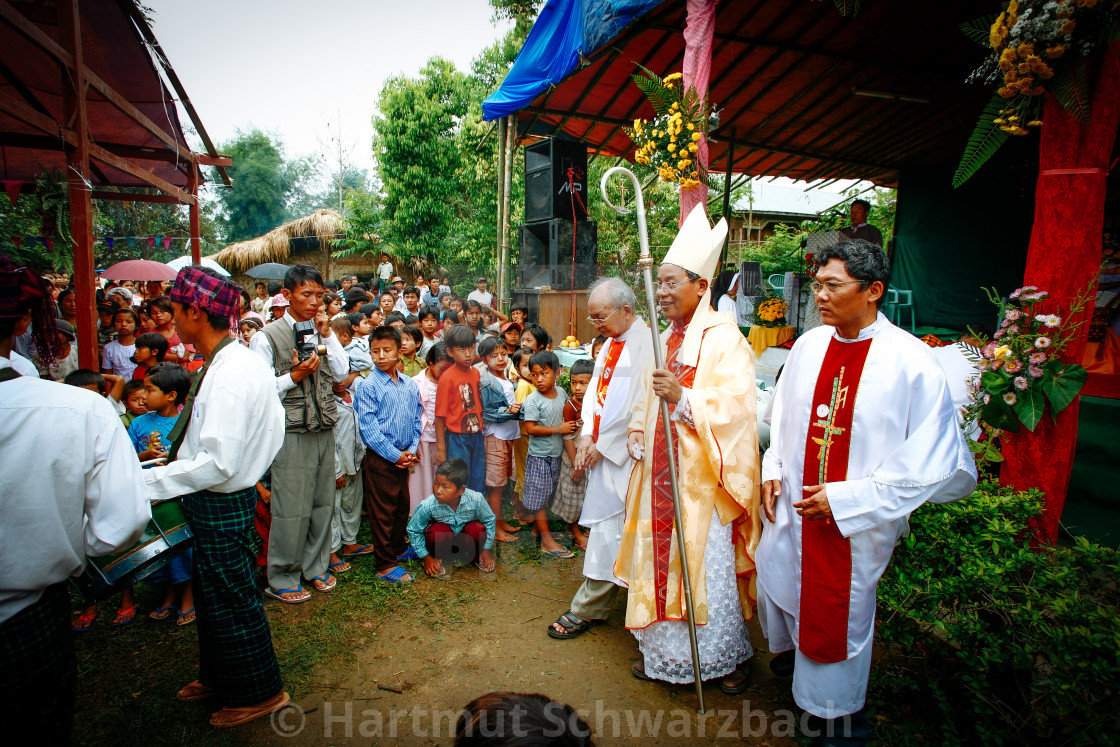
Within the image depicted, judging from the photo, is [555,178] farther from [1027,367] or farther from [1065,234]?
[1027,367]

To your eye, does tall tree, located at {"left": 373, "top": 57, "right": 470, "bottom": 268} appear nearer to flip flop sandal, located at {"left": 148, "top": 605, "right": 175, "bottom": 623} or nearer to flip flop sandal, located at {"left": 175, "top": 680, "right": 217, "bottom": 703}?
flip flop sandal, located at {"left": 148, "top": 605, "right": 175, "bottom": 623}

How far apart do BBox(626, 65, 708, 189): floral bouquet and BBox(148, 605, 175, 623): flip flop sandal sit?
483 cm

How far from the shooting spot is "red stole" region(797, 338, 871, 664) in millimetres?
2377

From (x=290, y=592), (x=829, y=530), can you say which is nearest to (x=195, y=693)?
(x=290, y=592)

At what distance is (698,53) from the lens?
209 inches

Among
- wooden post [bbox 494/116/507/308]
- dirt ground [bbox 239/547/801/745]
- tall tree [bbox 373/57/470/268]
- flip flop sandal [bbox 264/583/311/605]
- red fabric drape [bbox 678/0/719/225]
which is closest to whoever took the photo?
dirt ground [bbox 239/547/801/745]

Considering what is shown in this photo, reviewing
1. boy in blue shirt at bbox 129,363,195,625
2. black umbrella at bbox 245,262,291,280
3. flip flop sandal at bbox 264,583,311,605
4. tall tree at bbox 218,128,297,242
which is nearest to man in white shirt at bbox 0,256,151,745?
boy in blue shirt at bbox 129,363,195,625

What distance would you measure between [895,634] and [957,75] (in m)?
7.90

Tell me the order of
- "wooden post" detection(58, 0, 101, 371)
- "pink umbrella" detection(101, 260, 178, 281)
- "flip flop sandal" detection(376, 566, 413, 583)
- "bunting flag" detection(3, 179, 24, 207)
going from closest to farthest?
"flip flop sandal" detection(376, 566, 413, 583) → "wooden post" detection(58, 0, 101, 371) → "bunting flag" detection(3, 179, 24, 207) → "pink umbrella" detection(101, 260, 178, 281)

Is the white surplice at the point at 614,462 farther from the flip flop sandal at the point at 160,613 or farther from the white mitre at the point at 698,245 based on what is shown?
the flip flop sandal at the point at 160,613

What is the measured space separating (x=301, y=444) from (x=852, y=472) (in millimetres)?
3082

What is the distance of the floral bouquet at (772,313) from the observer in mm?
8633

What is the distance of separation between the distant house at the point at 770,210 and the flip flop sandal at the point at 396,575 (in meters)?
18.3

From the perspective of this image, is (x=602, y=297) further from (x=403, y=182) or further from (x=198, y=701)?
(x=403, y=182)
